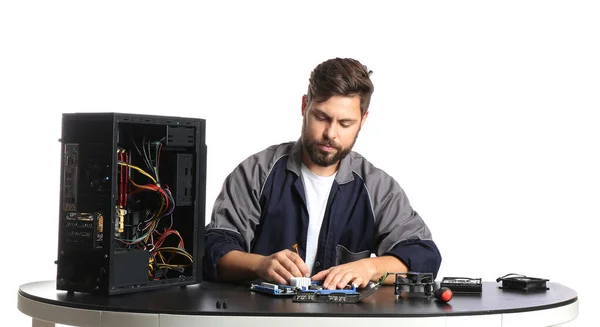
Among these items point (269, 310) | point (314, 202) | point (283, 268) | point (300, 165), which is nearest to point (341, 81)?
point (300, 165)

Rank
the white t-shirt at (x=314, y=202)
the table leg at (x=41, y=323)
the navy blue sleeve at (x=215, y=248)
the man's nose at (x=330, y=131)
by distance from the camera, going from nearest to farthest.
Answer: the table leg at (x=41, y=323)
the navy blue sleeve at (x=215, y=248)
the man's nose at (x=330, y=131)
the white t-shirt at (x=314, y=202)

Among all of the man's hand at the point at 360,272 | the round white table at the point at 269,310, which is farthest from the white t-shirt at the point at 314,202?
the round white table at the point at 269,310

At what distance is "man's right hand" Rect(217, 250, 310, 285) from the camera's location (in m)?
3.45

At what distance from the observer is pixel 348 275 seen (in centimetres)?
341

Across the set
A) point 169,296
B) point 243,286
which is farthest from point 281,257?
point 169,296

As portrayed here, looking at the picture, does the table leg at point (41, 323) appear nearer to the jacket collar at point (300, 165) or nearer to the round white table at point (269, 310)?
the round white table at point (269, 310)

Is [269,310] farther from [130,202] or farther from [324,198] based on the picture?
[324,198]

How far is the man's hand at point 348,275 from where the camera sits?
335 cm

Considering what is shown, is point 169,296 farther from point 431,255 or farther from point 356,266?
point 431,255

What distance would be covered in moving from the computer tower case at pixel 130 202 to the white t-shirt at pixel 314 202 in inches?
26.0

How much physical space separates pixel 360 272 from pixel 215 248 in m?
0.63

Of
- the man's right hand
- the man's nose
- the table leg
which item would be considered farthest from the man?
the table leg

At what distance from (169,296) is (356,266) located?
2.42 feet

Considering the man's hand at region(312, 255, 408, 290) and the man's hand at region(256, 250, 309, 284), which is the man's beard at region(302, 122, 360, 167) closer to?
the man's hand at region(312, 255, 408, 290)
